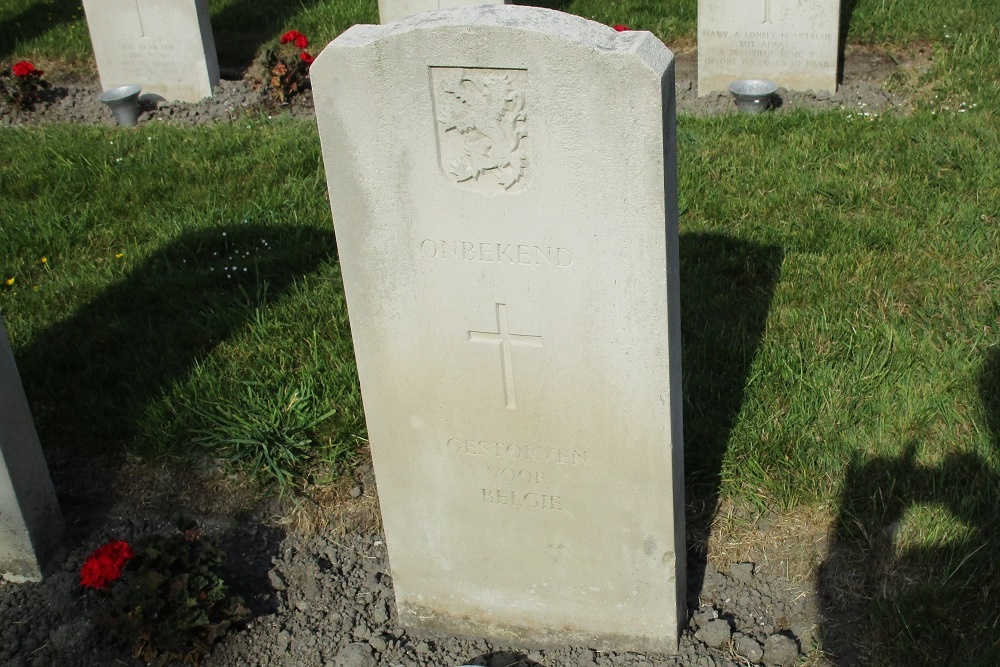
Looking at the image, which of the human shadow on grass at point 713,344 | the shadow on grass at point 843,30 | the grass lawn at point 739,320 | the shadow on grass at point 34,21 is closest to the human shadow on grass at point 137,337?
the grass lawn at point 739,320

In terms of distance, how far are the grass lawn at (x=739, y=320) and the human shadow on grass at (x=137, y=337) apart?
0.01m

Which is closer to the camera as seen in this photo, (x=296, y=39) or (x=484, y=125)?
(x=484, y=125)

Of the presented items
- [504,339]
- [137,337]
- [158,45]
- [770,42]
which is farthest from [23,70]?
[504,339]

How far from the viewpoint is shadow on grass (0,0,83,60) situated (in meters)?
8.97

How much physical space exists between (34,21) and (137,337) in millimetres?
6178

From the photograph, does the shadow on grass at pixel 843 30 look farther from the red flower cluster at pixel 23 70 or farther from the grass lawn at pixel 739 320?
the red flower cluster at pixel 23 70

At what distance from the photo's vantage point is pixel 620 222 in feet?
7.86

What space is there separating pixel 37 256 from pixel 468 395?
323 cm

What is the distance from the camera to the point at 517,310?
2.63m

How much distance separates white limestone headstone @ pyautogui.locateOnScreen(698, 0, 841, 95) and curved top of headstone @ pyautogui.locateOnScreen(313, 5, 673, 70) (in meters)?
5.03

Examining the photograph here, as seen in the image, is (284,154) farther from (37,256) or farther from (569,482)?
(569,482)

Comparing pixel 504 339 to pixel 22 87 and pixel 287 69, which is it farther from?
pixel 22 87

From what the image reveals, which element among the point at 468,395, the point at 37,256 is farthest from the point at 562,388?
the point at 37,256

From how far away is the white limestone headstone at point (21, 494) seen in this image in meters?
3.32
